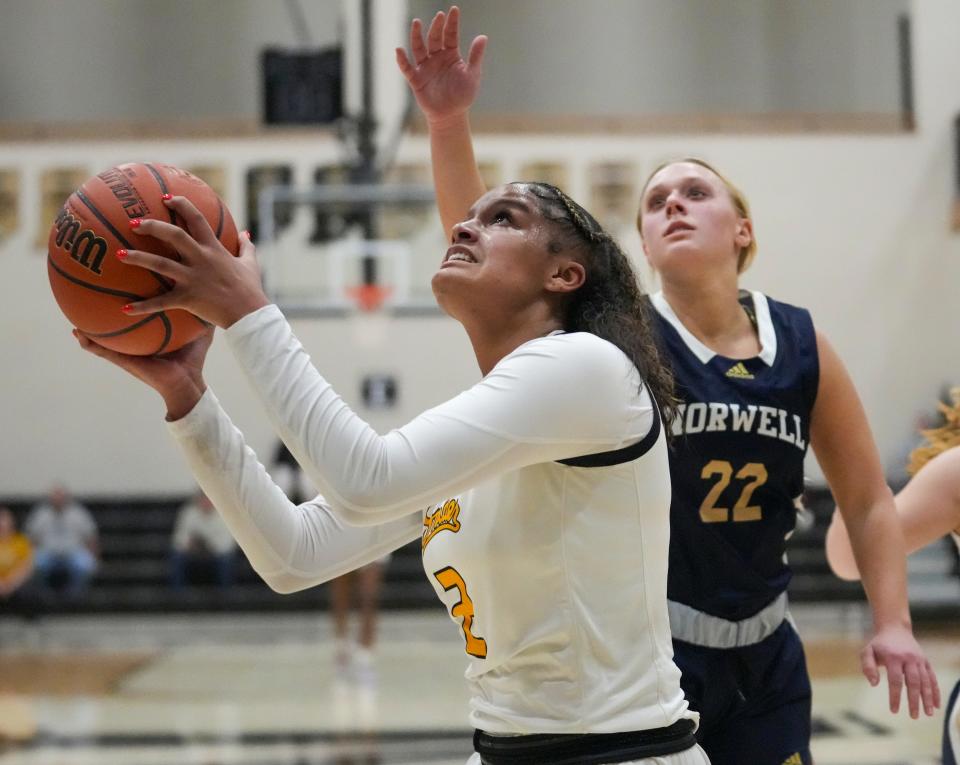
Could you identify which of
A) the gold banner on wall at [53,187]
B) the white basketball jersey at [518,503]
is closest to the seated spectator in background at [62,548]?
the gold banner on wall at [53,187]

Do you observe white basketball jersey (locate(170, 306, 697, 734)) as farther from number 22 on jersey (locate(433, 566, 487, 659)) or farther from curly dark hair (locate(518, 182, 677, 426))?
curly dark hair (locate(518, 182, 677, 426))

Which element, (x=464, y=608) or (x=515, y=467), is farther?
(x=464, y=608)

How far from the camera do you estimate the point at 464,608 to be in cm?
181

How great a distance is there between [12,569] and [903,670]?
10951 millimetres

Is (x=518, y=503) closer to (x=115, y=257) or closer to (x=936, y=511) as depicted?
(x=115, y=257)

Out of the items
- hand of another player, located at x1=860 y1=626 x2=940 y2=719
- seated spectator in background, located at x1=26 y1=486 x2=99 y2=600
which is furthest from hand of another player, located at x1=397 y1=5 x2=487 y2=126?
seated spectator in background, located at x1=26 y1=486 x2=99 y2=600

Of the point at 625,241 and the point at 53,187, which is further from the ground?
the point at 53,187

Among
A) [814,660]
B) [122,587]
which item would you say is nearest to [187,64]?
[122,587]

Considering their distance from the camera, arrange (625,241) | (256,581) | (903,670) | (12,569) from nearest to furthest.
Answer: (903,670) → (12,569) → (256,581) → (625,241)

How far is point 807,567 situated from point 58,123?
10.6 metres

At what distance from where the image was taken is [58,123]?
1541cm

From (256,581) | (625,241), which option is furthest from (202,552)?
(625,241)

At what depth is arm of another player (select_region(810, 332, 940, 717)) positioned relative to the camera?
95.4 inches

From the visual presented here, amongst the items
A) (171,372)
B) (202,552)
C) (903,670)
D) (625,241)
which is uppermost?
(625,241)
